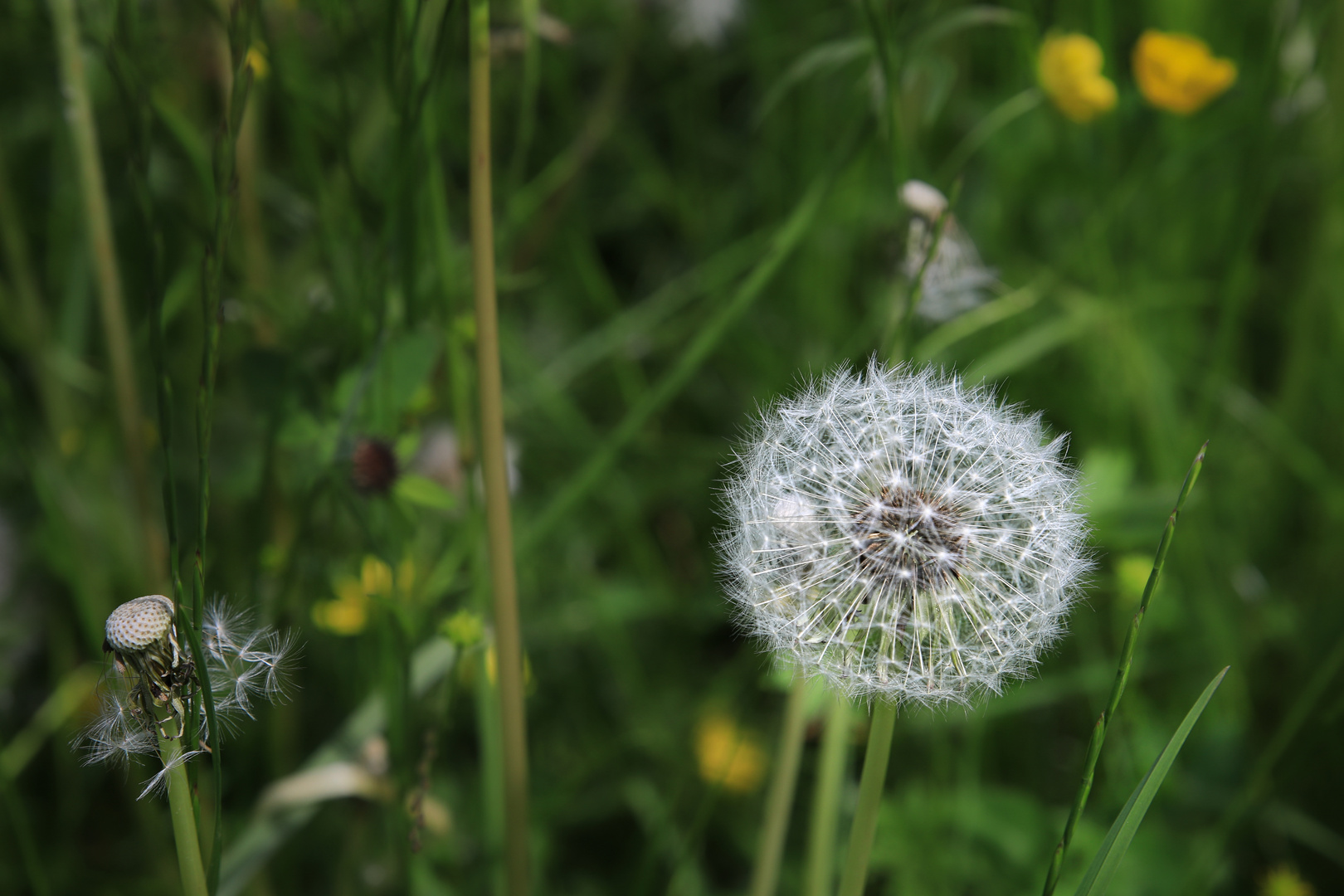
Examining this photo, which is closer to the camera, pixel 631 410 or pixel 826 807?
pixel 826 807

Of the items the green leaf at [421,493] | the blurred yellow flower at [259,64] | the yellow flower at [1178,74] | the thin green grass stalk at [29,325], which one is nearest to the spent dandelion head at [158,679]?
the green leaf at [421,493]

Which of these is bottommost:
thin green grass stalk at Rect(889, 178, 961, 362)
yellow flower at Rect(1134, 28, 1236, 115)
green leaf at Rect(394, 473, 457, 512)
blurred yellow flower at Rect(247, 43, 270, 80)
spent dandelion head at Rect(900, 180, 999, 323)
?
green leaf at Rect(394, 473, 457, 512)

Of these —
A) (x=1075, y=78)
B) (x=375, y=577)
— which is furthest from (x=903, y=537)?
(x=1075, y=78)

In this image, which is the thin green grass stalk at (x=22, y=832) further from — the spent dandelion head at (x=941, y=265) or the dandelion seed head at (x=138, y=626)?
the spent dandelion head at (x=941, y=265)

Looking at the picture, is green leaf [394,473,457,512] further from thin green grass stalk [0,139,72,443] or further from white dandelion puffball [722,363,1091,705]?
thin green grass stalk [0,139,72,443]

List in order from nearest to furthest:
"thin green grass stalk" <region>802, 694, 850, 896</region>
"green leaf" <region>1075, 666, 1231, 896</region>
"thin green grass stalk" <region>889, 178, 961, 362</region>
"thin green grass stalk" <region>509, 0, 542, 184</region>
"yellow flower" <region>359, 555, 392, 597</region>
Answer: "green leaf" <region>1075, 666, 1231, 896</region> → "thin green grass stalk" <region>889, 178, 961, 362</region> → "thin green grass stalk" <region>802, 694, 850, 896</region> → "thin green grass stalk" <region>509, 0, 542, 184</region> → "yellow flower" <region>359, 555, 392, 597</region>

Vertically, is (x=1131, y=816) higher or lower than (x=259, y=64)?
lower

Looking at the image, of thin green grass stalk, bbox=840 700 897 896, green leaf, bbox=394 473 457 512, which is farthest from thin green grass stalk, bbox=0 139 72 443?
thin green grass stalk, bbox=840 700 897 896

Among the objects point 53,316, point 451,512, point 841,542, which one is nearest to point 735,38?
point 451,512

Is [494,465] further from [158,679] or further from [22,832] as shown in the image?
[22,832]
